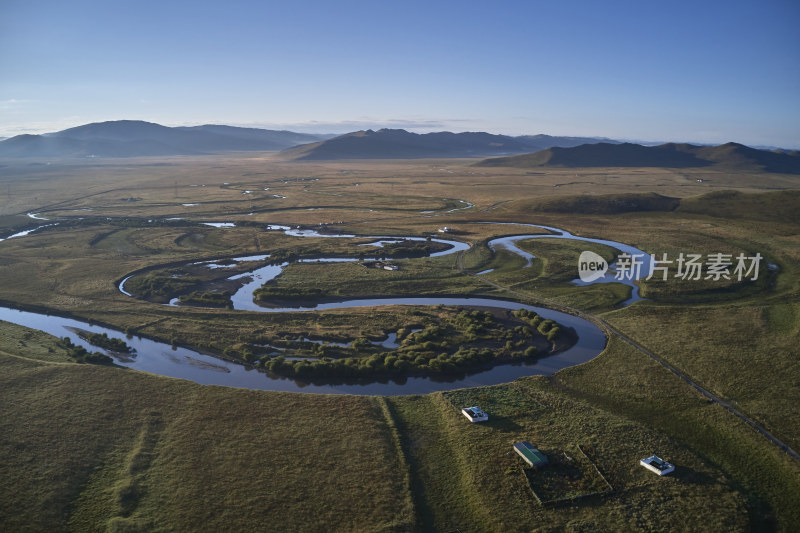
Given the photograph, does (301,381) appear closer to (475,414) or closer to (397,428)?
(397,428)

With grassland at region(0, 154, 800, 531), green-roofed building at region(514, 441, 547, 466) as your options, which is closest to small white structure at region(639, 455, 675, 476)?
grassland at region(0, 154, 800, 531)

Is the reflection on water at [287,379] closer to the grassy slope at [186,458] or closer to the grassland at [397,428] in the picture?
the grassland at [397,428]

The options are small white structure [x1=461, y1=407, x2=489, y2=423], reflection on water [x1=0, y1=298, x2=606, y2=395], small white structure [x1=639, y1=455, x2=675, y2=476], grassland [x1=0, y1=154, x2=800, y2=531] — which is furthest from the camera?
reflection on water [x1=0, y1=298, x2=606, y2=395]

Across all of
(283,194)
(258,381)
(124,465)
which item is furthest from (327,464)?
(283,194)

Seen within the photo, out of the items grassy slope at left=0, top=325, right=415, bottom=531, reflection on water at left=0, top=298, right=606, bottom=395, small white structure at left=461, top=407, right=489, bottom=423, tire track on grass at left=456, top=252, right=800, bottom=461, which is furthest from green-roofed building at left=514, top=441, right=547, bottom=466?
tire track on grass at left=456, top=252, right=800, bottom=461

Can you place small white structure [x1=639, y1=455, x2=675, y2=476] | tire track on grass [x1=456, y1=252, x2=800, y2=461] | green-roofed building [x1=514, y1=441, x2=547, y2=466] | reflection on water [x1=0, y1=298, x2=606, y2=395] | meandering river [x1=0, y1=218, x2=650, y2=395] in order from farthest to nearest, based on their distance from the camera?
1. meandering river [x1=0, y1=218, x2=650, y2=395]
2. reflection on water [x1=0, y1=298, x2=606, y2=395]
3. tire track on grass [x1=456, y1=252, x2=800, y2=461]
4. green-roofed building [x1=514, y1=441, x2=547, y2=466]
5. small white structure [x1=639, y1=455, x2=675, y2=476]

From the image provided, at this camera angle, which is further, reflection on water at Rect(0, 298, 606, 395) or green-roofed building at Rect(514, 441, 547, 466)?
reflection on water at Rect(0, 298, 606, 395)

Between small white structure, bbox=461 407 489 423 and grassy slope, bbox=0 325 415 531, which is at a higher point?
small white structure, bbox=461 407 489 423

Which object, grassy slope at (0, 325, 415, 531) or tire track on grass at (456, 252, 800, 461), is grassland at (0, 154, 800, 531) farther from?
tire track on grass at (456, 252, 800, 461)
